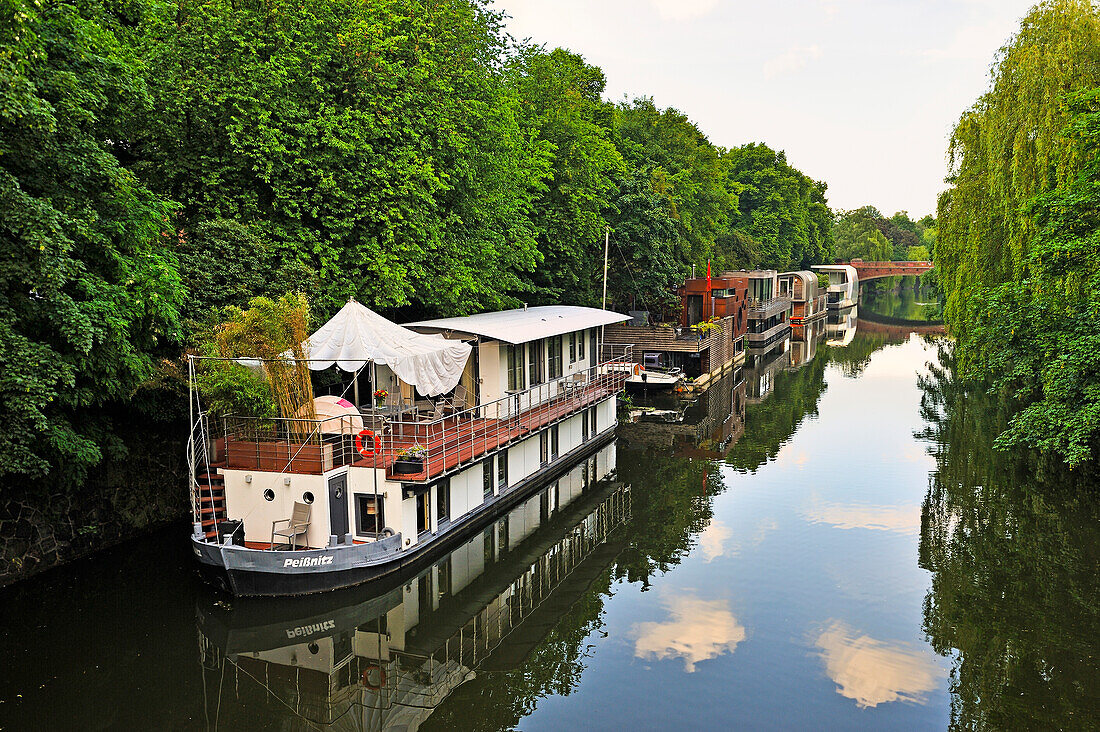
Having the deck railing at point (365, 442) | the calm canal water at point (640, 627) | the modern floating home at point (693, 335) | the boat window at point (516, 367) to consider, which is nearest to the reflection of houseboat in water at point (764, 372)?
the modern floating home at point (693, 335)

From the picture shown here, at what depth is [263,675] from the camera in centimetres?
1457

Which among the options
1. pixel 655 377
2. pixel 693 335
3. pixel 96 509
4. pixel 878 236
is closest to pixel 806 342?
pixel 693 335

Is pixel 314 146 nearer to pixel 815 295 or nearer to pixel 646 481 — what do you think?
pixel 646 481

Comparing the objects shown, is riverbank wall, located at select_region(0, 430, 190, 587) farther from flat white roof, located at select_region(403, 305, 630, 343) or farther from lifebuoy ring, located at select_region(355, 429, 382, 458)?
flat white roof, located at select_region(403, 305, 630, 343)

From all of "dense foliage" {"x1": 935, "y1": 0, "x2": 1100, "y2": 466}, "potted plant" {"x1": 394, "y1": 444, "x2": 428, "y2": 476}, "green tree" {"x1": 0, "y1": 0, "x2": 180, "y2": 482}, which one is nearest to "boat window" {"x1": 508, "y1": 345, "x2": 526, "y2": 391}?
"potted plant" {"x1": 394, "y1": 444, "x2": 428, "y2": 476}

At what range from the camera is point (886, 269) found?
12706cm

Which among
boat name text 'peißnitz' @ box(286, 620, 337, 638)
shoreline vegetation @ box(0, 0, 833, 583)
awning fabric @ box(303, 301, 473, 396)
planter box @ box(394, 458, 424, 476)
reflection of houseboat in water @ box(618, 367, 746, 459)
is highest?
shoreline vegetation @ box(0, 0, 833, 583)

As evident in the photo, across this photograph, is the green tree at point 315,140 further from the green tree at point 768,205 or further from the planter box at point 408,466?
the green tree at point 768,205

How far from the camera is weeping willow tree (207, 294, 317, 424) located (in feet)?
58.4

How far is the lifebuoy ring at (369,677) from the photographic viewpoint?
14.4m

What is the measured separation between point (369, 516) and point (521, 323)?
35.6 feet

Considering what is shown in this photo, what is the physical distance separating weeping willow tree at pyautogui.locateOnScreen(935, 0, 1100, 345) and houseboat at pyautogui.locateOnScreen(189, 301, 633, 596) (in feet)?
54.8

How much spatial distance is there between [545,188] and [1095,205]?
22916 mm

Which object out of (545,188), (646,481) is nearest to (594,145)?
(545,188)
